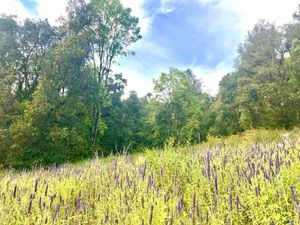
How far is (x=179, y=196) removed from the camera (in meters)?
4.53

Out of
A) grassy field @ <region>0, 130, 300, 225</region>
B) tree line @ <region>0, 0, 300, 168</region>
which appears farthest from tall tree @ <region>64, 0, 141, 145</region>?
grassy field @ <region>0, 130, 300, 225</region>

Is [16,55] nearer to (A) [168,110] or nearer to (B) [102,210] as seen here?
(A) [168,110]

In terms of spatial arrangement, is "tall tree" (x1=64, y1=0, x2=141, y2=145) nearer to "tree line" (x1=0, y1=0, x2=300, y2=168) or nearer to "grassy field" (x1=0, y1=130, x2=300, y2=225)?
"tree line" (x1=0, y1=0, x2=300, y2=168)

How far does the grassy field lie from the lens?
11.4 ft

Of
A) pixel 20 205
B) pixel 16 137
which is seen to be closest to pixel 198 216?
pixel 20 205

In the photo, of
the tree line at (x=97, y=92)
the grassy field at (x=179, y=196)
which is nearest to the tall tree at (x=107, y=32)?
the tree line at (x=97, y=92)

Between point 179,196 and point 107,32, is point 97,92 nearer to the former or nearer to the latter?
point 107,32

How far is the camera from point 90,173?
21.6 feet

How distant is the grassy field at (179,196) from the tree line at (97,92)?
368cm

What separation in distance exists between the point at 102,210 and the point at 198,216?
1.24m

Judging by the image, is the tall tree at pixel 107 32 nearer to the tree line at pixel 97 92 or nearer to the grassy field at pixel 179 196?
the tree line at pixel 97 92

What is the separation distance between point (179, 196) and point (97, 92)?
88.5 ft

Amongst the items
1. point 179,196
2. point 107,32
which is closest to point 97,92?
point 107,32

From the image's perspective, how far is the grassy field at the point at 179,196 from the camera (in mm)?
3469
